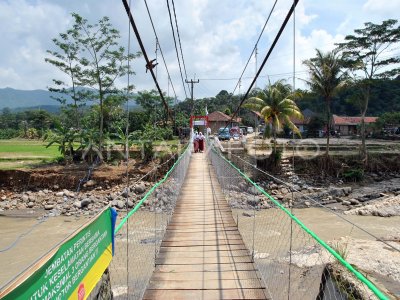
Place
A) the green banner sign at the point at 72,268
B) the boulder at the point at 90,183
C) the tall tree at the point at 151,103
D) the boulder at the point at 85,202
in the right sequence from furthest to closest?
the tall tree at the point at 151,103 < the boulder at the point at 90,183 < the boulder at the point at 85,202 < the green banner sign at the point at 72,268

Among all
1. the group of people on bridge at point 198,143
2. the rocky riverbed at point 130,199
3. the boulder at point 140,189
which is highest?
the group of people on bridge at point 198,143

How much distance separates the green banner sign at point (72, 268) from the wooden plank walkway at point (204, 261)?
54.8 inches

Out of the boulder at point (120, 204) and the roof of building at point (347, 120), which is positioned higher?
the roof of building at point (347, 120)

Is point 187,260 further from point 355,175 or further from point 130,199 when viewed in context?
point 355,175

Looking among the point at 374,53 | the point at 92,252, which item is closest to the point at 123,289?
the point at 92,252

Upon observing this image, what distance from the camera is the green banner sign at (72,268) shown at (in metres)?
1.43

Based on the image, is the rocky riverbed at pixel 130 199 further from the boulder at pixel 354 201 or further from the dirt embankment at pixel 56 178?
the dirt embankment at pixel 56 178

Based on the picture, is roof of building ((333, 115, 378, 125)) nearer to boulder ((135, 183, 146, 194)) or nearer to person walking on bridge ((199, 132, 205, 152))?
person walking on bridge ((199, 132, 205, 152))

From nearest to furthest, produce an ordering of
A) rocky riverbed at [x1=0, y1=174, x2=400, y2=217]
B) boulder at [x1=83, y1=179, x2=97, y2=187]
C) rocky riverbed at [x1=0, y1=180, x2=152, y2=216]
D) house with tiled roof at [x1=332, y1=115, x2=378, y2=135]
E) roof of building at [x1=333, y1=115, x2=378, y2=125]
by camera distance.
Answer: rocky riverbed at [x1=0, y1=180, x2=152, y2=216], rocky riverbed at [x1=0, y1=174, x2=400, y2=217], boulder at [x1=83, y1=179, x2=97, y2=187], house with tiled roof at [x1=332, y1=115, x2=378, y2=135], roof of building at [x1=333, y1=115, x2=378, y2=125]

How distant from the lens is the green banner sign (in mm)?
1427

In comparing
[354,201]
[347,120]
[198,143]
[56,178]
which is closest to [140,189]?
[56,178]

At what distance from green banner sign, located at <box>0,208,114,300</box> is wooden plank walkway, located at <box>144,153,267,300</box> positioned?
1393 millimetres

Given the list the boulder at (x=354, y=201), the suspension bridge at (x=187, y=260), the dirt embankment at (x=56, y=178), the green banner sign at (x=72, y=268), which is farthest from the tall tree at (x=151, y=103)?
the green banner sign at (x=72, y=268)

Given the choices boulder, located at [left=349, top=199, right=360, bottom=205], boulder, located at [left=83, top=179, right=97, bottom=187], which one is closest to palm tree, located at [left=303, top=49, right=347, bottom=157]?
boulder, located at [left=349, top=199, right=360, bottom=205]
